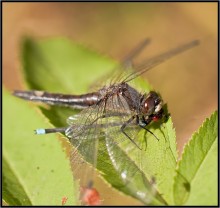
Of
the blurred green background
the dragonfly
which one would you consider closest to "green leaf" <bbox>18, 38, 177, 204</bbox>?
the dragonfly

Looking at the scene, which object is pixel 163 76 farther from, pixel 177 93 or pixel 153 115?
pixel 153 115

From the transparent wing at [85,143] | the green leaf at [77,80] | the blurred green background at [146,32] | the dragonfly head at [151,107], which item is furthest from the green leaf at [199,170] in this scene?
the blurred green background at [146,32]

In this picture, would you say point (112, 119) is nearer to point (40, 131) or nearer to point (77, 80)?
point (77, 80)

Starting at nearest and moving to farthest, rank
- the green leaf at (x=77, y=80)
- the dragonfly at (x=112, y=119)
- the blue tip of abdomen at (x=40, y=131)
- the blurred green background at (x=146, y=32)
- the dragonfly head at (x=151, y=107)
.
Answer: the green leaf at (x=77, y=80) < the dragonfly at (x=112, y=119) < the blue tip of abdomen at (x=40, y=131) < the dragonfly head at (x=151, y=107) < the blurred green background at (x=146, y=32)

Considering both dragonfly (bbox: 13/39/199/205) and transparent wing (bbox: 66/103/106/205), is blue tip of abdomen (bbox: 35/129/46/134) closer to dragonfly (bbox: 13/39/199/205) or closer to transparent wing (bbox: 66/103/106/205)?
dragonfly (bbox: 13/39/199/205)

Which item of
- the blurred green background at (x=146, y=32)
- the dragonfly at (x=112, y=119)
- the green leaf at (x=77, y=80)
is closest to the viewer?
the green leaf at (x=77, y=80)

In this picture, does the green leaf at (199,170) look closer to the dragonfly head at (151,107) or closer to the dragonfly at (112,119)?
the dragonfly at (112,119)
